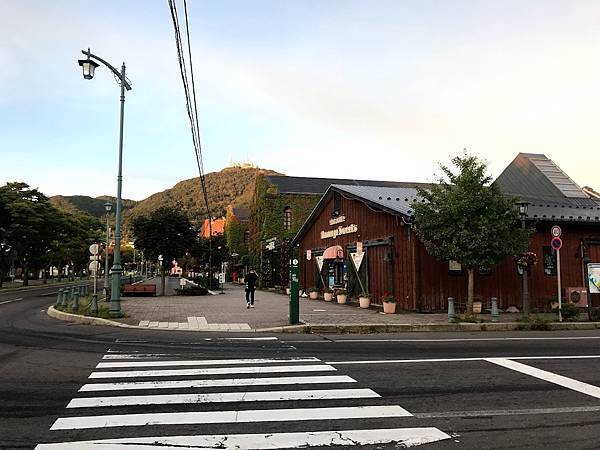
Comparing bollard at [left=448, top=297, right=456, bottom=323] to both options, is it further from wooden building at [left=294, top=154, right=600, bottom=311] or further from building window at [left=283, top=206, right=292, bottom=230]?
building window at [left=283, top=206, right=292, bottom=230]

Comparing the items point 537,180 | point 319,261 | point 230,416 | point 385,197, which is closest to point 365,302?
point 385,197

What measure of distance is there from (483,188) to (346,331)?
7.44 meters

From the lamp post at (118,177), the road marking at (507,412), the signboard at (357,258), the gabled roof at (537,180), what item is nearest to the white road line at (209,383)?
the road marking at (507,412)

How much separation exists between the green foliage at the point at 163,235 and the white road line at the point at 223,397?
27582mm

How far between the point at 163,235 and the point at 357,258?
15.1m

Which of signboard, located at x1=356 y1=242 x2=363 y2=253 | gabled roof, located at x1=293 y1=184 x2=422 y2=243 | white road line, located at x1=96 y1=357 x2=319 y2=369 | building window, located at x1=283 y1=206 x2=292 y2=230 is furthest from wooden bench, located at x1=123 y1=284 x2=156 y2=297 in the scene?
white road line, located at x1=96 y1=357 x2=319 y2=369

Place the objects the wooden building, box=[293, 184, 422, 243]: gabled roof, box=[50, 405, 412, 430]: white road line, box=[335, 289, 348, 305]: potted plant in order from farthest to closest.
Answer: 1. box=[335, 289, 348, 305]: potted plant
2. box=[293, 184, 422, 243]: gabled roof
3. the wooden building
4. box=[50, 405, 412, 430]: white road line

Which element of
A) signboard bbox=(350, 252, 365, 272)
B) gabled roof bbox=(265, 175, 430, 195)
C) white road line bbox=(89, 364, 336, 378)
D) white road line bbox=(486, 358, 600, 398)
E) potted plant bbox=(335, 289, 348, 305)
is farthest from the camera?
gabled roof bbox=(265, 175, 430, 195)

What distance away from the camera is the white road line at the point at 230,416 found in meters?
5.39

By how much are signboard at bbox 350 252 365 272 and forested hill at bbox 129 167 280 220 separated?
96040mm

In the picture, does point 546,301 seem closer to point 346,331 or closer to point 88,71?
point 346,331

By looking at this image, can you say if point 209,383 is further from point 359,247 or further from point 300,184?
point 300,184

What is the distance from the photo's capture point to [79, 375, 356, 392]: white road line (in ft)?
23.4

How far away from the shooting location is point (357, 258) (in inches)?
950
